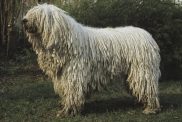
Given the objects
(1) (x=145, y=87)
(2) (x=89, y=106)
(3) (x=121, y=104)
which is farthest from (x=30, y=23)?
(3) (x=121, y=104)

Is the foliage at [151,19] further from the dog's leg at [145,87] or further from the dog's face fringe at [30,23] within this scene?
the dog's face fringe at [30,23]

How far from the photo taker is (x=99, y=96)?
10180 millimetres

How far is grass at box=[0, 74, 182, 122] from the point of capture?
8609 mm

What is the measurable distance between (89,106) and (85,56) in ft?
4.06

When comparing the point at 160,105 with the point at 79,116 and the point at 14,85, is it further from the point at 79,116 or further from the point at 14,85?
the point at 14,85

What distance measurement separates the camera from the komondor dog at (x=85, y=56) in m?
8.29

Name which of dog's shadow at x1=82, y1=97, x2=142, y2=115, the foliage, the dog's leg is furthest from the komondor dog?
the foliage

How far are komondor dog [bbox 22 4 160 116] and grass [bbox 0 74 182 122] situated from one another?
0.88 feet

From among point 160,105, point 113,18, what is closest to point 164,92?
point 160,105

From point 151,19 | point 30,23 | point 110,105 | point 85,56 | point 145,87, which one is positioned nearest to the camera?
point 30,23

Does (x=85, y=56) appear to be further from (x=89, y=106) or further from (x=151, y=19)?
(x=151, y=19)

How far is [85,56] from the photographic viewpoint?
27.9ft

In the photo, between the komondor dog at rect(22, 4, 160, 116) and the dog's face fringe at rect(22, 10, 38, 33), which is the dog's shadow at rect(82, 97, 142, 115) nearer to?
the komondor dog at rect(22, 4, 160, 116)

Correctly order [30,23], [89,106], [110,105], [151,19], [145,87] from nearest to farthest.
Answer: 1. [30,23]
2. [145,87]
3. [89,106]
4. [110,105]
5. [151,19]
